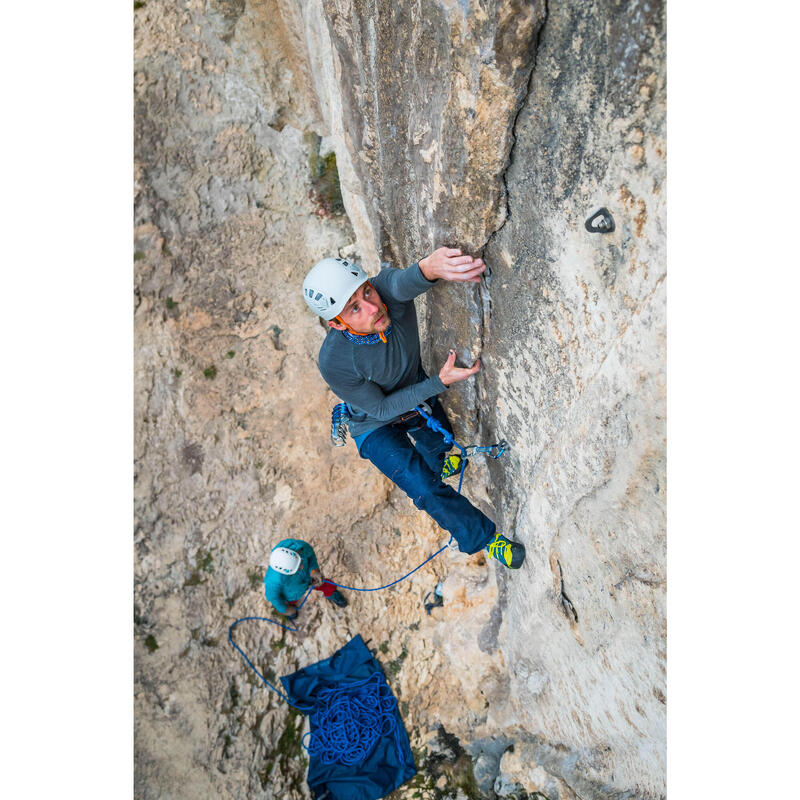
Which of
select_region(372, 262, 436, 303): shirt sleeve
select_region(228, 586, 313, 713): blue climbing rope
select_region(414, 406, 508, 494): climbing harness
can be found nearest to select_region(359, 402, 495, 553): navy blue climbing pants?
select_region(414, 406, 508, 494): climbing harness

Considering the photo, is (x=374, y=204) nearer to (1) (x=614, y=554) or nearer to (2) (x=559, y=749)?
(1) (x=614, y=554)

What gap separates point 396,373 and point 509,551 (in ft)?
4.34

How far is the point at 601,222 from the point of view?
229 centimetres

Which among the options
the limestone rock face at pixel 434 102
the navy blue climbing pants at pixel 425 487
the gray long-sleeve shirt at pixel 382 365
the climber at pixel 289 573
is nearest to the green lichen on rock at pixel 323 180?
the limestone rock face at pixel 434 102

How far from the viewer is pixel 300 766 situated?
15.8ft

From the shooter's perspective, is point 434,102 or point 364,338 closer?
point 434,102

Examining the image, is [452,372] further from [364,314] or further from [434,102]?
[434,102]

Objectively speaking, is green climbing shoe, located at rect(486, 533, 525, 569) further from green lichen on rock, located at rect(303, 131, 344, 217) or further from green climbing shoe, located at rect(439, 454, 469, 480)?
green lichen on rock, located at rect(303, 131, 344, 217)

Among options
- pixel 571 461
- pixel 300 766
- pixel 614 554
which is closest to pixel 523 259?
pixel 571 461

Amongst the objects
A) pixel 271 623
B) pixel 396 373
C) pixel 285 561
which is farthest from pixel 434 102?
pixel 271 623

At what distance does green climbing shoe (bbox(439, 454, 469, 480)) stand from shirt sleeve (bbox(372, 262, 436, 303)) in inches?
51.2

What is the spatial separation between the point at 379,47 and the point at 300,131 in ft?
7.46

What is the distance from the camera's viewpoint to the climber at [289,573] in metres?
4.58

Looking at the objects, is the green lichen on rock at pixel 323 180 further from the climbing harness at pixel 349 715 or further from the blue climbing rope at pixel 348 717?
the blue climbing rope at pixel 348 717
